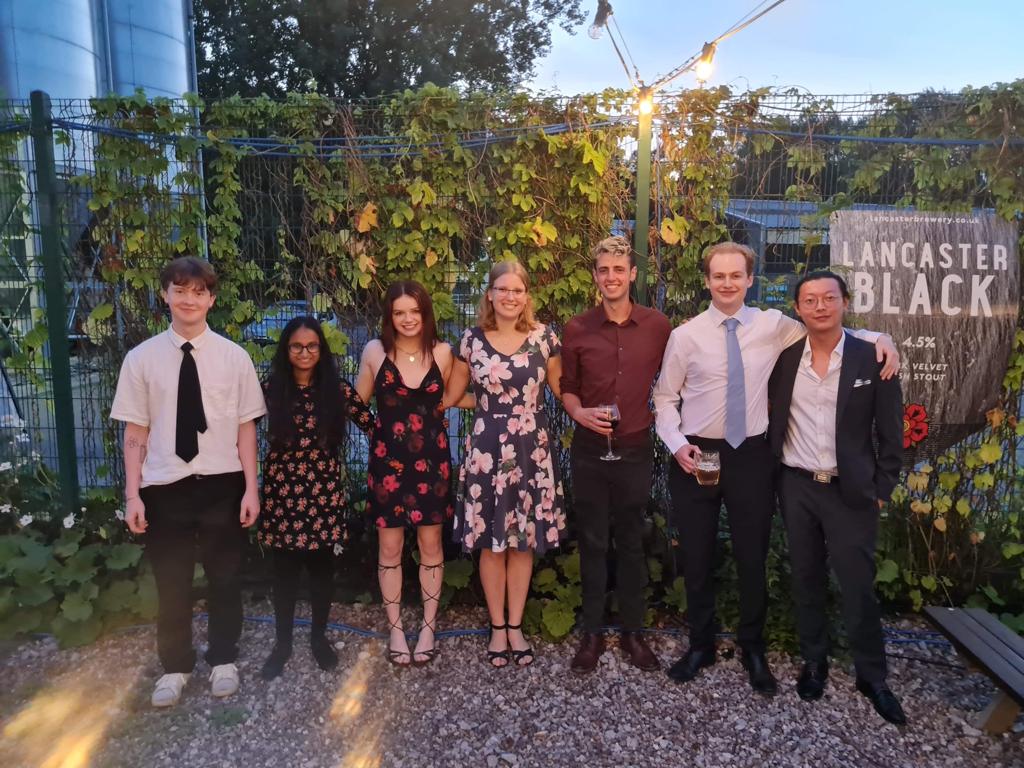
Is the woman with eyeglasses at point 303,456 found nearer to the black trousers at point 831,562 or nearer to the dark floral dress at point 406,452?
the dark floral dress at point 406,452

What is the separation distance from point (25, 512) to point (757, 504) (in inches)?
152

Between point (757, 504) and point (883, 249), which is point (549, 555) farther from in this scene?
point (883, 249)

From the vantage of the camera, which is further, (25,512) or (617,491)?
(25,512)

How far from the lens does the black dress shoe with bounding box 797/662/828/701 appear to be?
118 inches

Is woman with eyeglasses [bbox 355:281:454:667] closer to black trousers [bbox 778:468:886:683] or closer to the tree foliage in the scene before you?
black trousers [bbox 778:468:886:683]

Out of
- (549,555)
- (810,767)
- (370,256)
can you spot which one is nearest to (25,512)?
(370,256)

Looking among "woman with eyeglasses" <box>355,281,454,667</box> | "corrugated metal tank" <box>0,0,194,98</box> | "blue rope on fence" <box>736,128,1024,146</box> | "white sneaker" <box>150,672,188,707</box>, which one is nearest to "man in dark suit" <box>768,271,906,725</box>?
"blue rope on fence" <box>736,128,1024,146</box>

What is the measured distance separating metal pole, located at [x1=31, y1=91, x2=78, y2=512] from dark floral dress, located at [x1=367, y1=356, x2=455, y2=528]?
1919 mm

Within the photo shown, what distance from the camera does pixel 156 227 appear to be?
381 centimetres

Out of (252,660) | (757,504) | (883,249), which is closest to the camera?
(757,504)

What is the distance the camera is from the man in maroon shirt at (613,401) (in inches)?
120

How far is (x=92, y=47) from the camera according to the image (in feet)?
28.1

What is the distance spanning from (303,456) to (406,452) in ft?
1.45

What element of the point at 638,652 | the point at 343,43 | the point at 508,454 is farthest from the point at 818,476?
the point at 343,43
